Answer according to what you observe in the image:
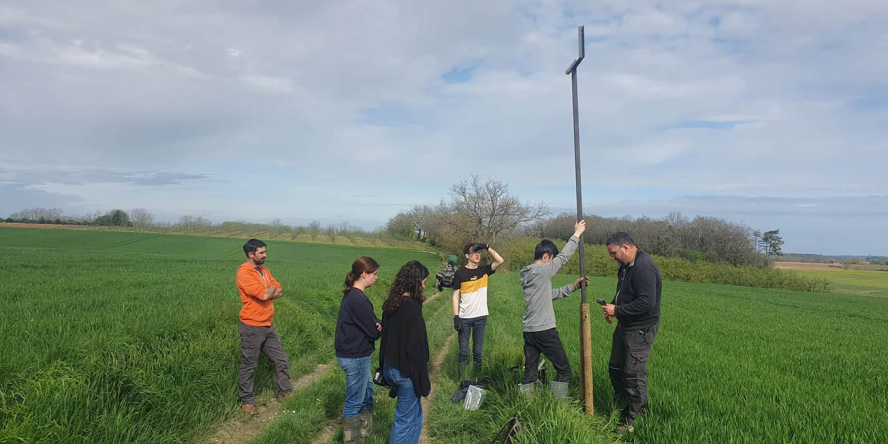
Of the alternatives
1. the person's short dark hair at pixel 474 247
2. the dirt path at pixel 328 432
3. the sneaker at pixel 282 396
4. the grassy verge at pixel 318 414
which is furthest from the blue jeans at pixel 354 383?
the person's short dark hair at pixel 474 247

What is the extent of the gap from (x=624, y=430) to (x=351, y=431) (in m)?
2.93

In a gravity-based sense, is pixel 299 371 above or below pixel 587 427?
below

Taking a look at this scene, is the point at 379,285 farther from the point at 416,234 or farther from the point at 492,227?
the point at 416,234

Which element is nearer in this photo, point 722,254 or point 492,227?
point 492,227

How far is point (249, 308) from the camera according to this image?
5617 mm

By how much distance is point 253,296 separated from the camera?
557 centimetres

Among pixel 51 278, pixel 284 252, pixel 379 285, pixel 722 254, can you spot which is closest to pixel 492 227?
pixel 284 252

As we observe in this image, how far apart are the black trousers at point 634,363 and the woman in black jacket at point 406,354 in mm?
2173

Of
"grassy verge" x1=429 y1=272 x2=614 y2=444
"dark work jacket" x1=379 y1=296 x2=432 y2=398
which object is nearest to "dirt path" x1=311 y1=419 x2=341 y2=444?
"grassy verge" x1=429 y1=272 x2=614 y2=444

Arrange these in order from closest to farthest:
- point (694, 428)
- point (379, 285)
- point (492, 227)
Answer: point (694, 428), point (379, 285), point (492, 227)

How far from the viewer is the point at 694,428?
4.41 metres

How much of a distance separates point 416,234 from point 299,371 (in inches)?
2920

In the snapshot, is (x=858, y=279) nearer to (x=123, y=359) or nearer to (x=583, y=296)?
(x=583, y=296)

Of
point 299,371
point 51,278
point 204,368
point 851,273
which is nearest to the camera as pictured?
point 204,368
